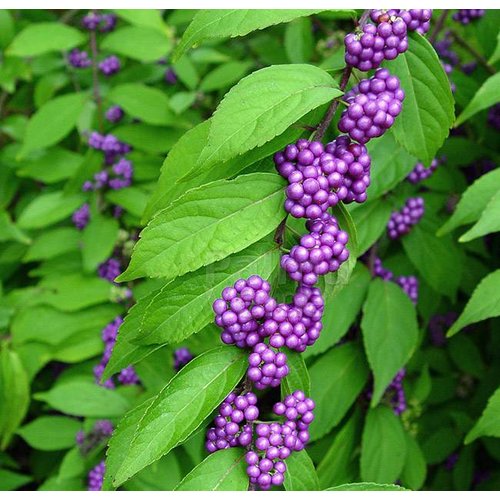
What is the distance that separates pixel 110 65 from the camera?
9.05ft

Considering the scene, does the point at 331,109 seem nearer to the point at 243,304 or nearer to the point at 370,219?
the point at 243,304

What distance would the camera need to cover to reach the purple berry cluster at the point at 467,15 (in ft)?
7.08

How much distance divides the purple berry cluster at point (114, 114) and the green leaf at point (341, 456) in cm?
144

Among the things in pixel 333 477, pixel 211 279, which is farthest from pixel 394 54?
pixel 333 477

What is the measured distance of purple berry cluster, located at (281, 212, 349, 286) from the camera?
106 cm

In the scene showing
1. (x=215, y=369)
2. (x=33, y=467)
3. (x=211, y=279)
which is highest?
(x=211, y=279)

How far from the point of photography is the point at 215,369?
1.08 meters

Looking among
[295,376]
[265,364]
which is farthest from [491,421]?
[265,364]

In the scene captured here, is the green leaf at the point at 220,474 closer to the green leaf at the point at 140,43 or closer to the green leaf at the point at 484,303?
the green leaf at the point at 484,303

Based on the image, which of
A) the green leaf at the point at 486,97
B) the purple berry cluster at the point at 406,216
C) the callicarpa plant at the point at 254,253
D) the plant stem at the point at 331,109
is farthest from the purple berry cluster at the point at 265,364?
the purple berry cluster at the point at 406,216

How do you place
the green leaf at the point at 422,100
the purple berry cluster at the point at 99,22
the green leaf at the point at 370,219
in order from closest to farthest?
1. the green leaf at the point at 422,100
2. the green leaf at the point at 370,219
3. the purple berry cluster at the point at 99,22

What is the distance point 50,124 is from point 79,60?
376mm

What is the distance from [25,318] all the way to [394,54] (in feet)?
5.79

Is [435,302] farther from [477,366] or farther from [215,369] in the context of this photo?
[215,369]
